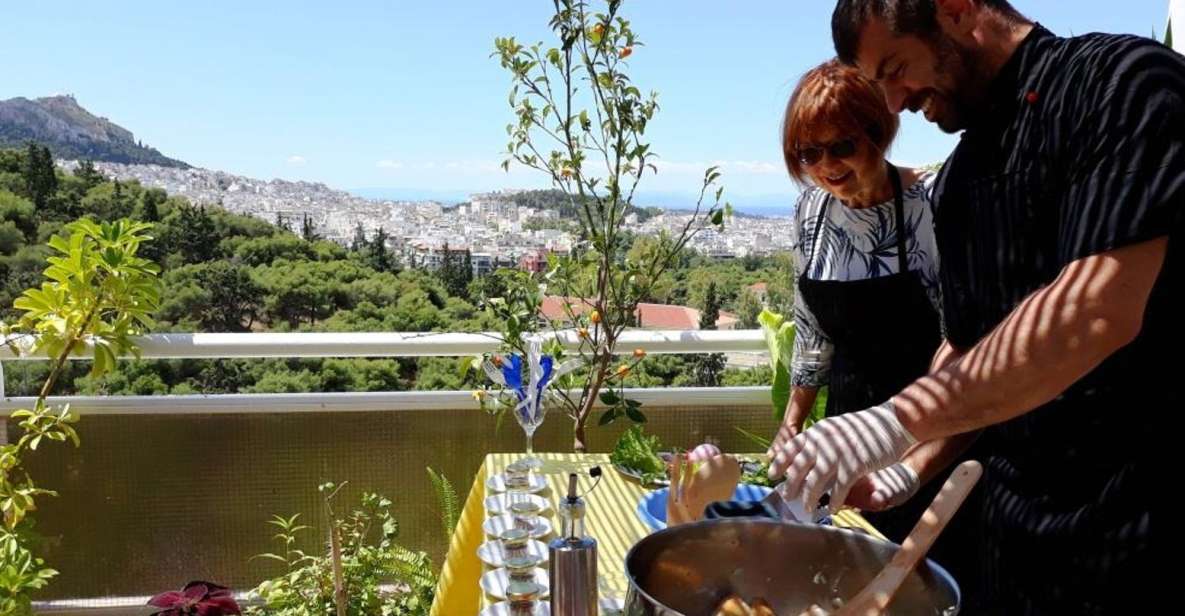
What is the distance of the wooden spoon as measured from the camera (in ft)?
2.91

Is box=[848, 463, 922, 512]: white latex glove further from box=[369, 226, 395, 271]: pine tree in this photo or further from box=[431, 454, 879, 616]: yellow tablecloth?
box=[369, 226, 395, 271]: pine tree

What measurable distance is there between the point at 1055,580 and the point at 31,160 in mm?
4003

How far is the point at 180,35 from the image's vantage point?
947 centimetres

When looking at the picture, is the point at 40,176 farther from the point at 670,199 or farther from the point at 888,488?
the point at 888,488

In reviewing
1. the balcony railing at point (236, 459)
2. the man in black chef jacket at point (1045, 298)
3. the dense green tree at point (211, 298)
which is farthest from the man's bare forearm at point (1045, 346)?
the dense green tree at point (211, 298)

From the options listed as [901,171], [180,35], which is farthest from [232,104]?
[901,171]

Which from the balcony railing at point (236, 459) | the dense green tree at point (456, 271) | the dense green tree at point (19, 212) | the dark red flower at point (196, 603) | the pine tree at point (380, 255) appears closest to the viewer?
the dark red flower at point (196, 603)

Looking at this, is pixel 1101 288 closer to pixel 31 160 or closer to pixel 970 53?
pixel 970 53

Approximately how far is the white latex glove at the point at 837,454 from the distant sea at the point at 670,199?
4.49 ft

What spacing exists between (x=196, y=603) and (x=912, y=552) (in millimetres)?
1961

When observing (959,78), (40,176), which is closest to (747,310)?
(959,78)

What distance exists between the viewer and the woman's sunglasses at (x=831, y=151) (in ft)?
6.78

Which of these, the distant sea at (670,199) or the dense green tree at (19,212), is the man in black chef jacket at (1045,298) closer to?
the distant sea at (670,199)

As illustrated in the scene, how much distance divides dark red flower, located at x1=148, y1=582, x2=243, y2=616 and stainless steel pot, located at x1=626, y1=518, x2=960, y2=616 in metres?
1.68
